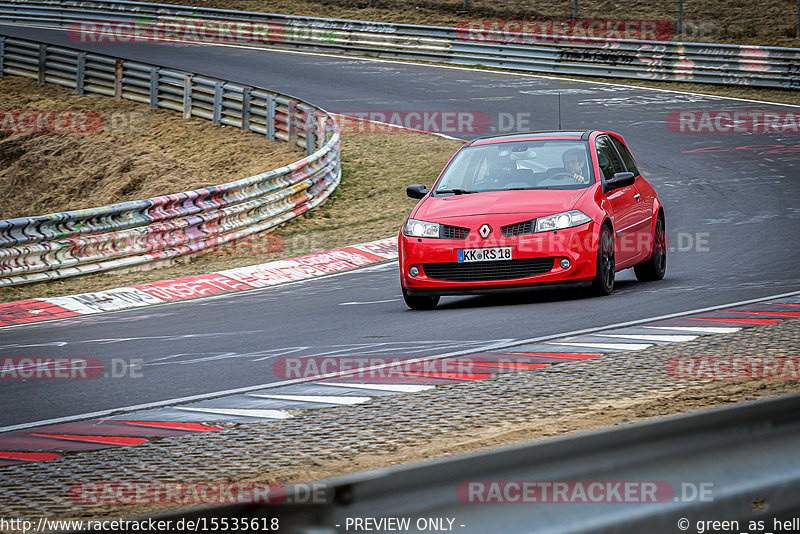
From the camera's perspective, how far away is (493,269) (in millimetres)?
10344

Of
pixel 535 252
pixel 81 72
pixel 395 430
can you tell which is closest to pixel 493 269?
pixel 535 252

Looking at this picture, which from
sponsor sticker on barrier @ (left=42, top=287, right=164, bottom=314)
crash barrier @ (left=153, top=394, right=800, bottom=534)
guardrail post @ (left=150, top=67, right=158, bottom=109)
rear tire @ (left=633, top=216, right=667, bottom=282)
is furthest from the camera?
guardrail post @ (left=150, top=67, right=158, bottom=109)

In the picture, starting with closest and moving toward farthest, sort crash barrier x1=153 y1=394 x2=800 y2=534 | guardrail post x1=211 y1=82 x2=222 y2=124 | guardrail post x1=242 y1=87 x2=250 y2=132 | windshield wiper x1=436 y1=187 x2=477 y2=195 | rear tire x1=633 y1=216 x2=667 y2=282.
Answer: crash barrier x1=153 y1=394 x2=800 y2=534 → windshield wiper x1=436 y1=187 x2=477 y2=195 → rear tire x1=633 y1=216 x2=667 y2=282 → guardrail post x1=242 y1=87 x2=250 y2=132 → guardrail post x1=211 y1=82 x2=222 y2=124

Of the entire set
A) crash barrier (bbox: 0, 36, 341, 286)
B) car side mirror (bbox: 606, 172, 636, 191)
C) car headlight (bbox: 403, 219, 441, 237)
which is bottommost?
crash barrier (bbox: 0, 36, 341, 286)

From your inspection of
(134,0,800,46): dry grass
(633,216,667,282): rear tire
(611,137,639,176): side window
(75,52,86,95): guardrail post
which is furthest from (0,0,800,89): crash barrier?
(633,216,667,282): rear tire

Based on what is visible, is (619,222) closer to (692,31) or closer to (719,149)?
(719,149)

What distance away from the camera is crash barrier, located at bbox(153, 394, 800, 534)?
3.08 metres

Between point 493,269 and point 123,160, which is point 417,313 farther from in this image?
point 123,160

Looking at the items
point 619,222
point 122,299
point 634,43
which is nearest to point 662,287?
point 619,222

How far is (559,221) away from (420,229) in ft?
4.49

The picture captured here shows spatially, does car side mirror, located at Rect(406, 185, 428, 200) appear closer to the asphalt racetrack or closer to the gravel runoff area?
the asphalt racetrack

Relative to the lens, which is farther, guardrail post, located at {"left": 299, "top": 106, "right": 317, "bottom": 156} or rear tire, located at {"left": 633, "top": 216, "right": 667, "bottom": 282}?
guardrail post, located at {"left": 299, "top": 106, "right": 317, "bottom": 156}

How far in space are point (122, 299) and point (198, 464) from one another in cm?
807

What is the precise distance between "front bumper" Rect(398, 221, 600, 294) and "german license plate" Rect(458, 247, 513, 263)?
1.4 inches
